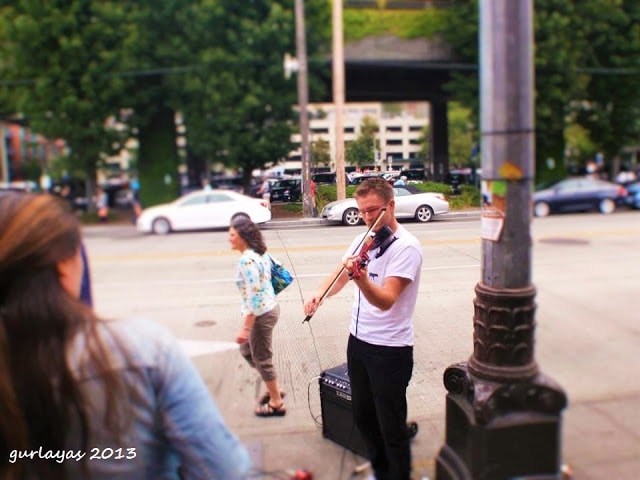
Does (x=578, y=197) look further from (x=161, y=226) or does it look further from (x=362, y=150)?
(x=362, y=150)

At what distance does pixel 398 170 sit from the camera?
3.30 m

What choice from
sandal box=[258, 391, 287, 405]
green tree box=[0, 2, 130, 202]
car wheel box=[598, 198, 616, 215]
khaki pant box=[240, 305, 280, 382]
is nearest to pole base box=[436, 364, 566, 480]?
khaki pant box=[240, 305, 280, 382]

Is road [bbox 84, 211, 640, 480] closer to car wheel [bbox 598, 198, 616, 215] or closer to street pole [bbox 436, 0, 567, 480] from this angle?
street pole [bbox 436, 0, 567, 480]

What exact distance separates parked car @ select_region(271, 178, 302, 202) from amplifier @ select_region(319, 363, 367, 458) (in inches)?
40.9

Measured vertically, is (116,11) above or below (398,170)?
above

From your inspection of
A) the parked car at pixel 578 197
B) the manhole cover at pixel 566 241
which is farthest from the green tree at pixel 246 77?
the manhole cover at pixel 566 241

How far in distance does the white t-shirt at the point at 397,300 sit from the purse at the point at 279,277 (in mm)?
650

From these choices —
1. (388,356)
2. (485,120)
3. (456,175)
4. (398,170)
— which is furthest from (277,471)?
(456,175)

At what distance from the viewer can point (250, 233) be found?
3.27m

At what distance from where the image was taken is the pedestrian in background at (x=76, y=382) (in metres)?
1.23

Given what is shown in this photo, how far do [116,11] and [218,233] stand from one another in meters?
12.2

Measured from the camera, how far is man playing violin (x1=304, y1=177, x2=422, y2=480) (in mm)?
2682

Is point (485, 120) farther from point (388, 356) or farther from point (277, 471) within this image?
point (277, 471)

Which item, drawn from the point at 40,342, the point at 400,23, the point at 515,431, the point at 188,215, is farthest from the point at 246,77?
the point at 40,342
